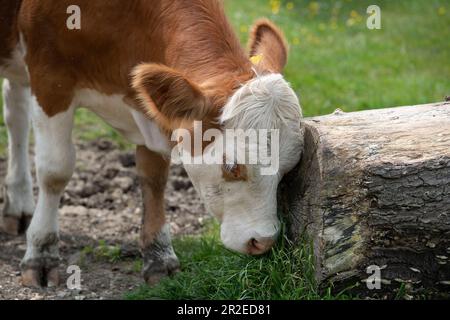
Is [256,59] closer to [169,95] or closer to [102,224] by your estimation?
[169,95]

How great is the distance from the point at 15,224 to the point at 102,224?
625 mm

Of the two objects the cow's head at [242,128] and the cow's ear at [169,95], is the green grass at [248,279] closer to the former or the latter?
the cow's head at [242,128]

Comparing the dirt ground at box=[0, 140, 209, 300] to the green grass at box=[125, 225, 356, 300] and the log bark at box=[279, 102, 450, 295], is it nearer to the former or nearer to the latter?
the green grass at box=[125, 225, 356, 300]

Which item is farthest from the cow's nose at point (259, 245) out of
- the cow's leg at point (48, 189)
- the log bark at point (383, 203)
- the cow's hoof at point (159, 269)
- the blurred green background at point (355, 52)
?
the blurred green background at point (355, 52)

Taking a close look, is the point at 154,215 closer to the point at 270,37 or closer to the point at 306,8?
the point at 270,37

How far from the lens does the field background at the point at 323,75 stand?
4512 mm

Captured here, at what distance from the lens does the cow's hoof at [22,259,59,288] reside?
5.47 meters

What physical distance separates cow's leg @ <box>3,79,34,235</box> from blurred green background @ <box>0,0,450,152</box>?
153 cm

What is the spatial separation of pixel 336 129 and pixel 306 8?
9.08 meters

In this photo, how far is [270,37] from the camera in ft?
16.5

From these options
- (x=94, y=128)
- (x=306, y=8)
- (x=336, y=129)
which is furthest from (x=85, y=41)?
(x=306, y=8)

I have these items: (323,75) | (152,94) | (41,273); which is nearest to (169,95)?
(152,94)

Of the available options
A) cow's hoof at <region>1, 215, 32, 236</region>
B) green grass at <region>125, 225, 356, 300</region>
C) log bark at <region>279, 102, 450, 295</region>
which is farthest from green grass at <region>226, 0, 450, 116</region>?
log bark at <region>279, 102, 450, 295</region>

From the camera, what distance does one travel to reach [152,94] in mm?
4305
